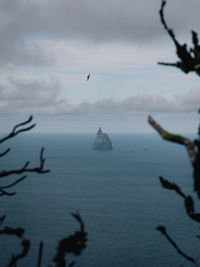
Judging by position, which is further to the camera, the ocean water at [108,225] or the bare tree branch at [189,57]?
the ocean water at [108,225]

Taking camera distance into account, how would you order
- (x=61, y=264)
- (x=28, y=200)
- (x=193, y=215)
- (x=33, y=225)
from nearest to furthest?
1. (x=61, y=264)
2. (x=193, y=215)
3. (x=33, y=225)
4. (x=28, y=200)

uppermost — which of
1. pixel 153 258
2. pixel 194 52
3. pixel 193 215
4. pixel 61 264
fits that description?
pixel 194 52

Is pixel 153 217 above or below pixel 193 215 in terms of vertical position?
below

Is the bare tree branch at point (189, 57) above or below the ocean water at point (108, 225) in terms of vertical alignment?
above

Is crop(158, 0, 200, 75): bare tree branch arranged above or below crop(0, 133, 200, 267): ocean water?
above

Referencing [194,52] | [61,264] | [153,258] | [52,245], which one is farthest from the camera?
[52,245]

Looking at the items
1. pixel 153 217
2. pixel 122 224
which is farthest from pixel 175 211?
pixel 122 224

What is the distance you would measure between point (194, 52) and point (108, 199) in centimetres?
18413

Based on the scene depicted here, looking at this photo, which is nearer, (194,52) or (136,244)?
(194,52)

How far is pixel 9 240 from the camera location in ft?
417

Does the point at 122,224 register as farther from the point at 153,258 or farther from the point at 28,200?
the point at 28,200

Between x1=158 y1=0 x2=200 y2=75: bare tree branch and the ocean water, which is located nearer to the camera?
x1=158 y1=0 x2=200 y2=75: bare tree branch

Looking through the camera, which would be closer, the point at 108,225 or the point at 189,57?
the point at 189,57

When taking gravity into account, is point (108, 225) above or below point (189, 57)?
below
